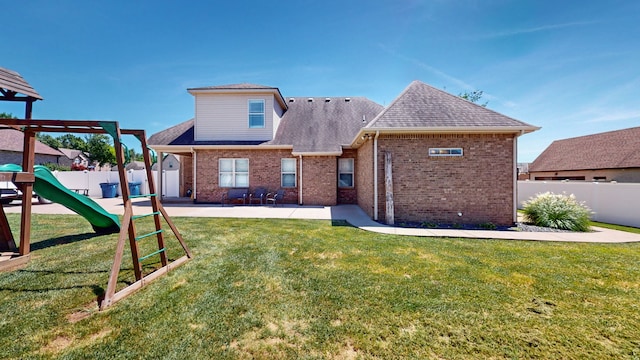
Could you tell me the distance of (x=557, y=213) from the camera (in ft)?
26.8

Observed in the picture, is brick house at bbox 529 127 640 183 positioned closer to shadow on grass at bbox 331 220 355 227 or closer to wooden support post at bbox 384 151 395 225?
wooden support post at bbox 384 151 395 225

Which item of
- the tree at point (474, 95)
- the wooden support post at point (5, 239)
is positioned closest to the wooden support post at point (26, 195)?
the wooden support post at point (5, 239)

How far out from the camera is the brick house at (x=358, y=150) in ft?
27.1

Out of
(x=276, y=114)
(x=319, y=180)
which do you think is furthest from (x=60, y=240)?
(x=276, y=114)

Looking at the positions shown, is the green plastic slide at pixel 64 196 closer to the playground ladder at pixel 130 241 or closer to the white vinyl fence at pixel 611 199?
the playground ladder at pixel 130 241

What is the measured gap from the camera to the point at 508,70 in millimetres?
13617

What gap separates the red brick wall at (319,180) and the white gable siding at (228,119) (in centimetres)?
302

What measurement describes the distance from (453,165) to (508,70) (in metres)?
10.1

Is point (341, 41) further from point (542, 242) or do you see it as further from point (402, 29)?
point (542, 242)

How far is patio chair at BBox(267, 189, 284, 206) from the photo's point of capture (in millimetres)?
12852

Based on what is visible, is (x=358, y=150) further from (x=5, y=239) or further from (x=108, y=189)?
(x=108, y=189)

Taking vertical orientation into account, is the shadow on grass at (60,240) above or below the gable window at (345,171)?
below

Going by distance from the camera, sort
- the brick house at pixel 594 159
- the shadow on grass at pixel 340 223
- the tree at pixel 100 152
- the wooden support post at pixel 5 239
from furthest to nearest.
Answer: the tree at pixel 100 152 → the brick house at pixel 594 159 → the shadow on grass at pixel 340 223 → the wooden support post at pixel 5 239

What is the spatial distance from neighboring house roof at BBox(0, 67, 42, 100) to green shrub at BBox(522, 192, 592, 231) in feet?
48.1
